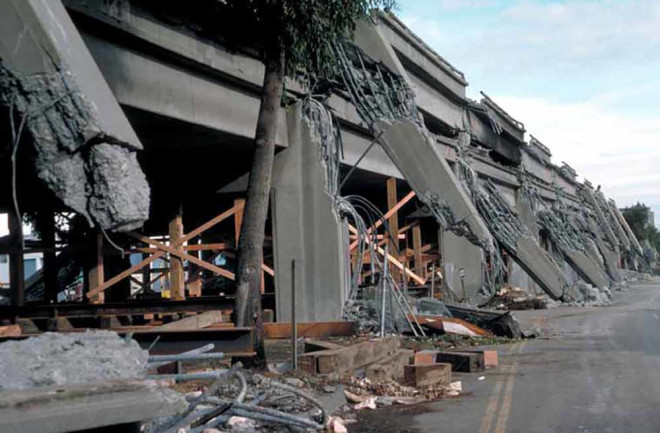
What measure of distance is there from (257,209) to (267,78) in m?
2.06

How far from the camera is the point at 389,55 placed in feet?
73.4

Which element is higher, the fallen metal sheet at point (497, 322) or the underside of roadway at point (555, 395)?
the fallen metal sheet at point (497, 322)

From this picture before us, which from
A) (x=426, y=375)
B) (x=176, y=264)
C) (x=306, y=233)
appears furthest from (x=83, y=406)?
(x=176, y=264)

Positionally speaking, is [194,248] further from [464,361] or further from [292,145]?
[464,361]

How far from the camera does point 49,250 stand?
23312 millimetres

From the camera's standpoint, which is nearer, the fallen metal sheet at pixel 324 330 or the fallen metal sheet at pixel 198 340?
the fallen metal sheet at pixel 198 340

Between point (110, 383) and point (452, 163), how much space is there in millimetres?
27296

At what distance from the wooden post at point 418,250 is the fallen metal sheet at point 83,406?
28548mm

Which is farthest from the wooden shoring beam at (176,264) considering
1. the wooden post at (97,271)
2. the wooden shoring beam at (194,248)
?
the wooden post at (97,271)

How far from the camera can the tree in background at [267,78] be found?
40.9ft

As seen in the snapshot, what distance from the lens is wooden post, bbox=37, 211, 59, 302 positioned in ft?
77.7

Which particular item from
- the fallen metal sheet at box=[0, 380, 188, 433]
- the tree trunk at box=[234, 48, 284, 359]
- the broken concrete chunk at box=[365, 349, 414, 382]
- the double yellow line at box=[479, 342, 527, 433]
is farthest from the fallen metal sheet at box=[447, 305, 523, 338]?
the fallen metal sheet at box=[0, 380, 188, 433]

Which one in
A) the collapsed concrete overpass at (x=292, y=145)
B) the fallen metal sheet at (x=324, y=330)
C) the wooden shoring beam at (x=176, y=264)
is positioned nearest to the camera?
the collapsed concrete overpass at (x=292, y=145)

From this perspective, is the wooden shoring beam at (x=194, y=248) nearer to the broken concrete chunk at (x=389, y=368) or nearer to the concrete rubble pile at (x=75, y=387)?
the broken concrete chunk at (x=389, y=368)
